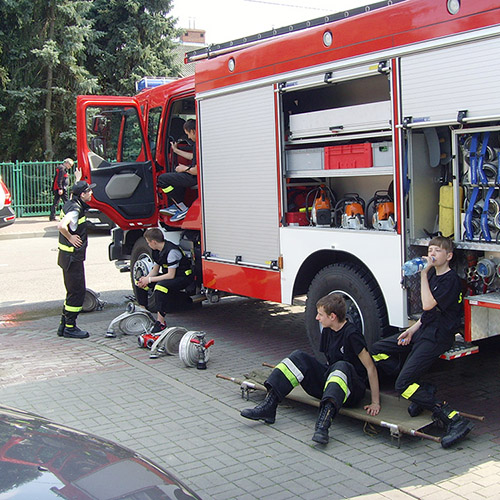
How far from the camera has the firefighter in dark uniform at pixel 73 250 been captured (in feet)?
25.4

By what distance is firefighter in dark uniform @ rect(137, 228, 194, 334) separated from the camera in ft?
25.0

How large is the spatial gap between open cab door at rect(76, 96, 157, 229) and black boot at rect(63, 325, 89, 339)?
1622 millimetres

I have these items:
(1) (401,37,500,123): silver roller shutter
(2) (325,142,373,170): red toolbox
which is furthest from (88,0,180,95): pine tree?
(1) (401,37,500,123): silver roller shutter

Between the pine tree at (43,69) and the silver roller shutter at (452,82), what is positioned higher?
the pine tree at (43,69)

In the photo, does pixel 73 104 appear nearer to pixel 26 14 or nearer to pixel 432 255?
pixel 26 14

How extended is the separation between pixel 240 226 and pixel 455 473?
11.6 feet

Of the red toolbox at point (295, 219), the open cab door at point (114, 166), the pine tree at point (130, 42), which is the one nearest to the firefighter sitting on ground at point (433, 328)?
the red toolbox at point (295, 219)

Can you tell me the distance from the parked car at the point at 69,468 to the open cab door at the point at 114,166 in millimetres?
5985

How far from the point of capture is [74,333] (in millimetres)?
7988

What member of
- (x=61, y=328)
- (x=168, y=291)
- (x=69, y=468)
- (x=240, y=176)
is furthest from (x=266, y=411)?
(x=61, y=328)

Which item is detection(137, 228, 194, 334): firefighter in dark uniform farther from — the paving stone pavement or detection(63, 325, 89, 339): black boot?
detection(63, 325, 89, 339): black boot

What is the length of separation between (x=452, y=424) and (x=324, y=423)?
2.70 feet

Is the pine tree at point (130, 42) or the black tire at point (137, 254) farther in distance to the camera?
the pine tree at point (130, 42)

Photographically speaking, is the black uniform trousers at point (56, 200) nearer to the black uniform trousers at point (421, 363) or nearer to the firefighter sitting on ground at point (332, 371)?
the firefighter sitting on ground at point (332, 371)
